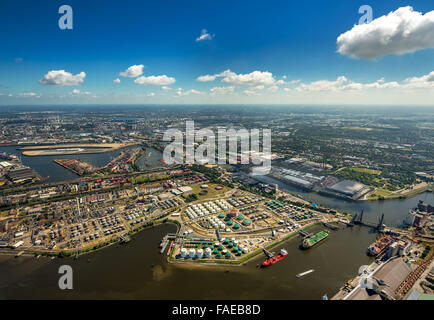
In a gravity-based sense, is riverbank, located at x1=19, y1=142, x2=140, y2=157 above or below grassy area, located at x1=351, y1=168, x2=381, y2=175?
above

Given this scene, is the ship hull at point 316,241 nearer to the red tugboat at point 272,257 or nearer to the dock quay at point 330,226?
the dock quay at point 330,226

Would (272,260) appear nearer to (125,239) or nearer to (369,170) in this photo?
(125,239)

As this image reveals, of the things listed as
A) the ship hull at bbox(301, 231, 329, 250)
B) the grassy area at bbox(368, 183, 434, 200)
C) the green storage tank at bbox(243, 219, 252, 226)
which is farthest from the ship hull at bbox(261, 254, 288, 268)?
the grassy area at bbox(368, 183, 434, 200)

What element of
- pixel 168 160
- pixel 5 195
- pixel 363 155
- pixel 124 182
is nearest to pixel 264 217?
pixel 124 182

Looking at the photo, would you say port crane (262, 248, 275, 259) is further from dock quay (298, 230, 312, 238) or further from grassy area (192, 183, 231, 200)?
grassy area (192, 183, 231, 200)

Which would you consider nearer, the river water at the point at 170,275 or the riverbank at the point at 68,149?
the river water at the point at 170,275

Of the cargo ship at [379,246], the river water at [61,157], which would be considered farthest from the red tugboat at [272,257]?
the river water at [61,157]
